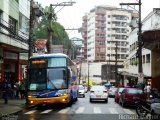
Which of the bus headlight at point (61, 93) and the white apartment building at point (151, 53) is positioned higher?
the white apartment building at point (151, 53)

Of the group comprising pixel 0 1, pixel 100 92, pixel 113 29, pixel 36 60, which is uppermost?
pixel 113 29

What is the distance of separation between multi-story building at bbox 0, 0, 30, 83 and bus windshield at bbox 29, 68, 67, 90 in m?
6.98

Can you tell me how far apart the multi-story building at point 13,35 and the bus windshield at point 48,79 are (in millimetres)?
6979

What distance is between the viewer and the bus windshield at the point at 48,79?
24.5 metres

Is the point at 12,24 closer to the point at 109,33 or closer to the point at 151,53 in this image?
the point at 151,53

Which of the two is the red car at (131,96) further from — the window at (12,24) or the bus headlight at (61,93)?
the window at (12,24)

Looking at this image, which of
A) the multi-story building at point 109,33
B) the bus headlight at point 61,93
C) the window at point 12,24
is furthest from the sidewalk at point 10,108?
the multi-story building at point 109,33

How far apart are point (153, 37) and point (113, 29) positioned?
101m

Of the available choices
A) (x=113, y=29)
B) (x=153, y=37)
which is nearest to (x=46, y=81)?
(x=153, y=37)

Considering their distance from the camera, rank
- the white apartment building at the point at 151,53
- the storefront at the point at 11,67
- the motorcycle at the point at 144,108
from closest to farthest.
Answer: the motorcycle at the point at 144,108 → the white apartment building at the point at 151,53 → the storefront at the point at 11,67

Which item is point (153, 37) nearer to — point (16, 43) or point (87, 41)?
point (16, 43)

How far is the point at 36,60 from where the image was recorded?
25062 mm

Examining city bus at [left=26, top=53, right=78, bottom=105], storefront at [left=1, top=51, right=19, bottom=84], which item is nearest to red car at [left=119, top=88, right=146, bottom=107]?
city bus at [left=26, top=53, right=78, bottom=105]

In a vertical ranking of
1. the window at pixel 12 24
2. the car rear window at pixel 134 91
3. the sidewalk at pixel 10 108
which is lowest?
the sidewalk at pixel 10 108
